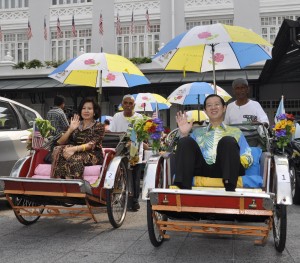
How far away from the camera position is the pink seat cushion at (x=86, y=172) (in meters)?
5.35

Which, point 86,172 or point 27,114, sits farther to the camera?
point 27,114

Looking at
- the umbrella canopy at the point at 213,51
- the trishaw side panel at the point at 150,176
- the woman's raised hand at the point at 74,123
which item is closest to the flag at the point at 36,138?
the woman's raised hand at the point at 74,123

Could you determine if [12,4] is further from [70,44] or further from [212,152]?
[212,152]

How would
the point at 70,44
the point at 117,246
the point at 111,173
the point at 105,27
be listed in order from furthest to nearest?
the point at 70,44 → the point at 105,27 → the point at 111,173 → the point at 117,246

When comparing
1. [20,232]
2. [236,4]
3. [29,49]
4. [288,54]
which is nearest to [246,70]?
[236,4]

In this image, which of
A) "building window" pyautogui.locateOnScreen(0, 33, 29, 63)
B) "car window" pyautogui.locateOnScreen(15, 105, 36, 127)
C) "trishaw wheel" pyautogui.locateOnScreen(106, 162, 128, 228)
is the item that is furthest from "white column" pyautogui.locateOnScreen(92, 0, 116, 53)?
"trishaw wheel" pyautogui.locateOnScreen(106, 162, 128, 228)

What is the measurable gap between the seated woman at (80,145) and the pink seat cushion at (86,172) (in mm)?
74

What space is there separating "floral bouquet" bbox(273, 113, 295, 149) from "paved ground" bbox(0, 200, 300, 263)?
114 cm

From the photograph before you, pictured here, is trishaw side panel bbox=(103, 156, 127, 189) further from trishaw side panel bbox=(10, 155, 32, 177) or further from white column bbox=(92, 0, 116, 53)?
white column bbox=(92, 0, 116, 53)

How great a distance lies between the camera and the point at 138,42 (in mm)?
23359

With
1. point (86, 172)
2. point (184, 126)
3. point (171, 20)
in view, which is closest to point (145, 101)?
point (86, 172)

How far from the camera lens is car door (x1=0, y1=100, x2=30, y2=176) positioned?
659 cm

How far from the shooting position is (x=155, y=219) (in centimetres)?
429

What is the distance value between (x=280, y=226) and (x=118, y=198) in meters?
2.37
